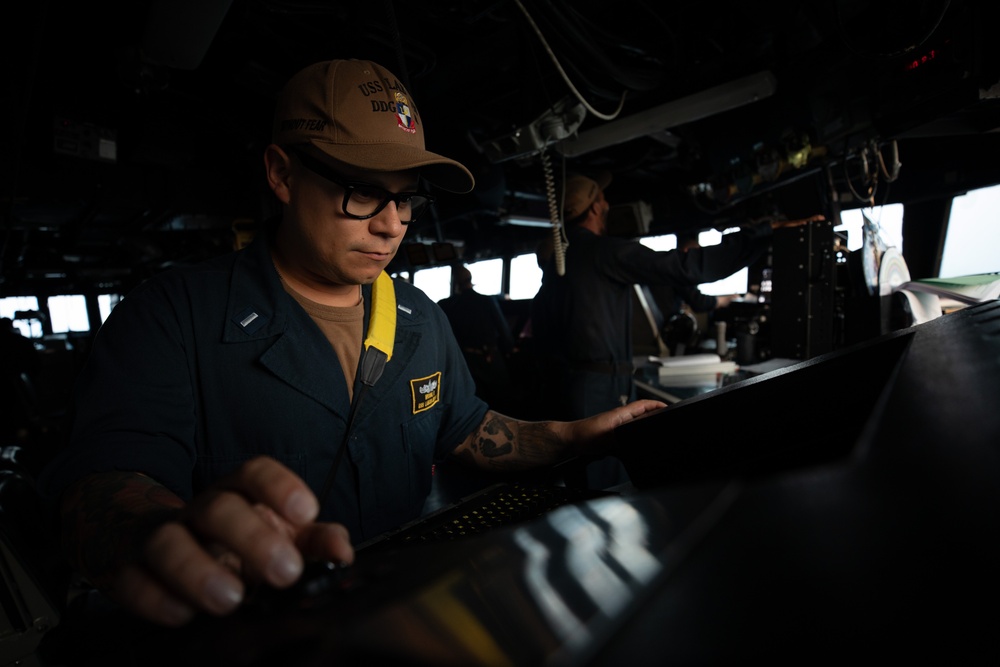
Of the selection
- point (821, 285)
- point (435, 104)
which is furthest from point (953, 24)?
point (435, 104)

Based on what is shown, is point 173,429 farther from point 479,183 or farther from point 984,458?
point 479,183

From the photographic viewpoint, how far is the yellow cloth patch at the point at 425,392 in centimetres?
127

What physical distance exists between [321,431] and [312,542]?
706mm

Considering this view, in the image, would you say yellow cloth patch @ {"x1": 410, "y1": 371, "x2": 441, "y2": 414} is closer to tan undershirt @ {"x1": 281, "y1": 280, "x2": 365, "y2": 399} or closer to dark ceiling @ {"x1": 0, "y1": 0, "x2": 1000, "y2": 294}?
tan undershirt @ {"x1": 281, "y1": 280, "x2": 365, "y2": 399}

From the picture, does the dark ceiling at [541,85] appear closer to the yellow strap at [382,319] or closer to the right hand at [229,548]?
the yellow strap at [382,319]

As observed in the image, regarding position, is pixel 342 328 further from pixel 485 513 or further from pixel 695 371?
pixel 695 371

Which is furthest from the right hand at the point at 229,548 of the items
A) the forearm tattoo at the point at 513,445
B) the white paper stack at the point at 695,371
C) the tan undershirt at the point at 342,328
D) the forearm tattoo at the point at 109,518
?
the white paper stack at the point at 695,371

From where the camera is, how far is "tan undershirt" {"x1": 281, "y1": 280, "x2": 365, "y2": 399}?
118 centimetres

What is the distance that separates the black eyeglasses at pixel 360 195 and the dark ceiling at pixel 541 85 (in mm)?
776

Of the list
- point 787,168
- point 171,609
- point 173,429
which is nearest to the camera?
point 171,609

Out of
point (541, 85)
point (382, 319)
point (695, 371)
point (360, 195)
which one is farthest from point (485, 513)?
point (695, 371)

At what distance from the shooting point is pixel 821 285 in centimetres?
215

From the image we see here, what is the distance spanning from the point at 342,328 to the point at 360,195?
0.35 metres

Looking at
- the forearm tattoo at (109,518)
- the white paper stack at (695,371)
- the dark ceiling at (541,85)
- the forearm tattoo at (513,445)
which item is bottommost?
the white paper stack at (695,371)
